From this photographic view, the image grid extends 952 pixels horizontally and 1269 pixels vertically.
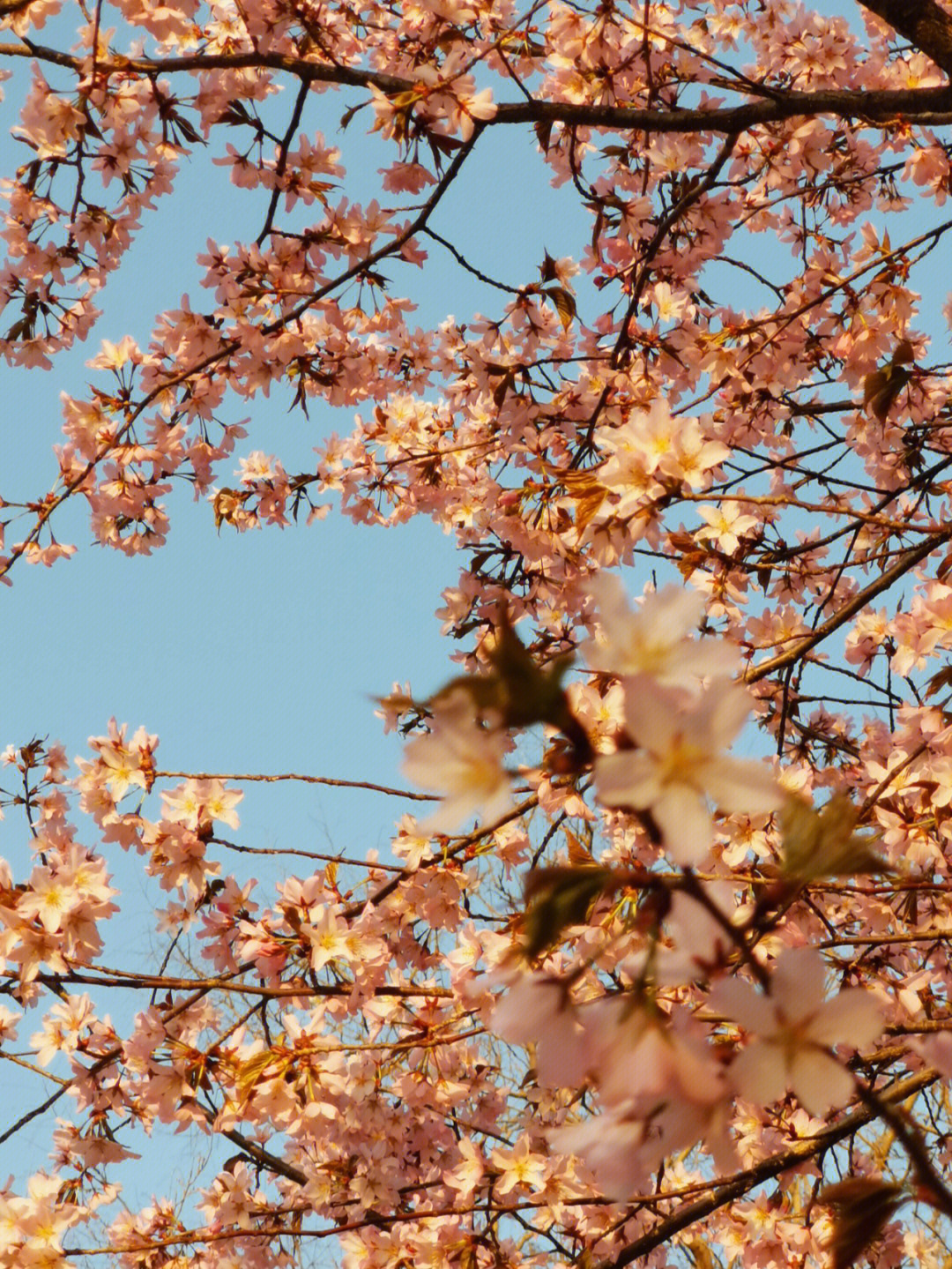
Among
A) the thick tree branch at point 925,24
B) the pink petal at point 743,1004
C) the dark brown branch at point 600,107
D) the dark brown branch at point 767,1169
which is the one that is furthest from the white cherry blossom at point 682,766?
the thick tree branch at point 925,24

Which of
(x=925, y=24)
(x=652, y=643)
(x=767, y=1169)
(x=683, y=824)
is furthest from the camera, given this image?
(x=925, y=24)

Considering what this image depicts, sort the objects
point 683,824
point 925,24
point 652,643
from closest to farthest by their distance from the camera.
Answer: point 683,824 < point 652,643 < point 925,24

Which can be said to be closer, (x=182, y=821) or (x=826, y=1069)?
(x=826, y=1069)

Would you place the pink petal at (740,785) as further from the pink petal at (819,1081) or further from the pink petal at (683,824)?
the pink petal at (819,1081)

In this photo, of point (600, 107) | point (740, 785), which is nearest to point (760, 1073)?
point (740, 785)

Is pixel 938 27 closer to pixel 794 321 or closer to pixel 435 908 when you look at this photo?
pixel 794 321

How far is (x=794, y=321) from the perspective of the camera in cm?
356

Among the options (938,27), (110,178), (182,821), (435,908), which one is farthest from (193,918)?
(938,27)

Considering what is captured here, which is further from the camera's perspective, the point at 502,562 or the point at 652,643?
the point at 502,562

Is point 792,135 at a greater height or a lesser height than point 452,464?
lesser

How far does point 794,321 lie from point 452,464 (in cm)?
168

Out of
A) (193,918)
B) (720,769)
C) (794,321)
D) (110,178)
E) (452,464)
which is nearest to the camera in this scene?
(720,769)

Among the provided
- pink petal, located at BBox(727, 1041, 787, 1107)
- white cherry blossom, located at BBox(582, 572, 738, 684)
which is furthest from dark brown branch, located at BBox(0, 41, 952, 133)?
pink petal, located at BBox(727, 1041, 787, 1107)

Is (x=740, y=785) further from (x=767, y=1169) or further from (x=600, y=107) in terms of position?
(x=600, y=107)
